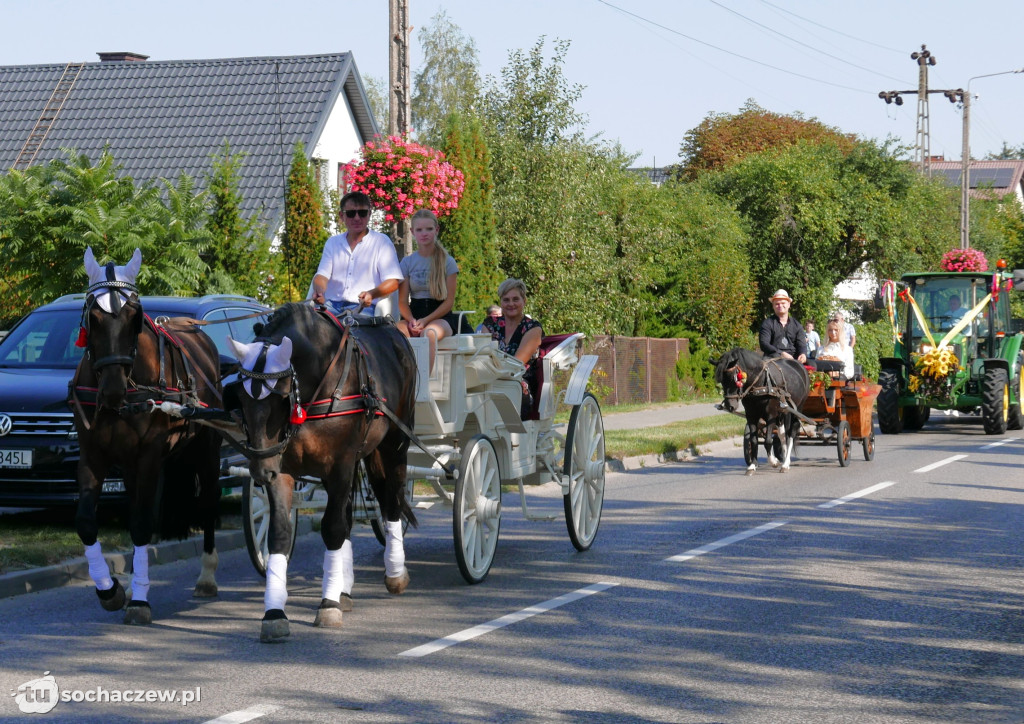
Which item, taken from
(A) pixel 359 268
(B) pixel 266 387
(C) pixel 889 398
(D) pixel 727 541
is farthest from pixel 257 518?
(C) pixel 889 398

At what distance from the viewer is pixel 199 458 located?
27.6 ft

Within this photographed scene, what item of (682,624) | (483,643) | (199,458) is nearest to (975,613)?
(682,624)

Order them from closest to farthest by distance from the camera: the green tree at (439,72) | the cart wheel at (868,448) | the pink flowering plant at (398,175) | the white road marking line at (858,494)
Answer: the white road marking line at (858,494)
the cart wheel at (868,448)
the pink flowering plant at (398,175)
the green tree at (439,72)

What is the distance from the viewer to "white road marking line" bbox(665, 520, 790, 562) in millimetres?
9938

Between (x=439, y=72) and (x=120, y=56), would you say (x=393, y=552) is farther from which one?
(x=439, y=72)

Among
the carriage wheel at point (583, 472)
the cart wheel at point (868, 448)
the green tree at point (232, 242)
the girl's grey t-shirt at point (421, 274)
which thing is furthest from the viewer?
the green tree at point (232, 242)

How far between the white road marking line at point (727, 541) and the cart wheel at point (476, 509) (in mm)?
1613

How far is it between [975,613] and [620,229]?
1131 inches

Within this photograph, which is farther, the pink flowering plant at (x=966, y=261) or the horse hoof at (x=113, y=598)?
the pink flowering plant at (x=966, y=261)

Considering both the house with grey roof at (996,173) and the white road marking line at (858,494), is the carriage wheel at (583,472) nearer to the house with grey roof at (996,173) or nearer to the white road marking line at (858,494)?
the white road marking line at (858,494)

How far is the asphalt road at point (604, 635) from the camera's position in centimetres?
571

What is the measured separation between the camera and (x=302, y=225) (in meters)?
24.0

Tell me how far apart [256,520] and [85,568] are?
3.83 ft

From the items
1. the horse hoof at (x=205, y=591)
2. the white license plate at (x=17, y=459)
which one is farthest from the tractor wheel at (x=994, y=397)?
the horse hoof at (x=205, y=591)
